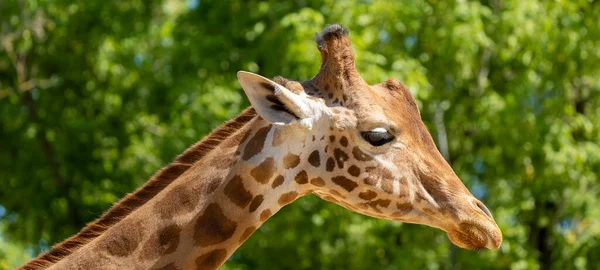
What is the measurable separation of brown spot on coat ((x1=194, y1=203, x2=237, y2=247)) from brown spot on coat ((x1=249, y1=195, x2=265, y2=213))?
0.38 feet

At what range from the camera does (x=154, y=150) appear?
1709 centimetres

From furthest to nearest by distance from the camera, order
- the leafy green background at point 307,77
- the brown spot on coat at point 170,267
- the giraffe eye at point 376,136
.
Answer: the leafy green background at point 307,77
the giraffe eye at point 376,136
the brown spot on coat at point 170,267

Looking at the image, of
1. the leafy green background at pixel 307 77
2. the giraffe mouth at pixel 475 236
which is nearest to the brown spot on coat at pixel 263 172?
the giraffe mouth at pixel 475 236

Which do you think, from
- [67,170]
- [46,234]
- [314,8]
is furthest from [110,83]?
[314,8]

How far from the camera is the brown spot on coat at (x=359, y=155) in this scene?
5.14 meters

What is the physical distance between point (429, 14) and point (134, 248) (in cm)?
1091

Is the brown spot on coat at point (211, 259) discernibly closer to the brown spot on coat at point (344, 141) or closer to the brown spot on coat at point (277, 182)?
the brown spot on coat at point (277, 182)

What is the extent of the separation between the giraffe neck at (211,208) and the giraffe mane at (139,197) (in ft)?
0.17

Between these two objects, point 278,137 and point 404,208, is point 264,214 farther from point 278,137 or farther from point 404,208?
point 404,208

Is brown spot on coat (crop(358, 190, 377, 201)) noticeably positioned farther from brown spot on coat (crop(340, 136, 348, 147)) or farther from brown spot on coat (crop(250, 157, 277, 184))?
brown spot on coat (crop(250, 157, 277, 184))

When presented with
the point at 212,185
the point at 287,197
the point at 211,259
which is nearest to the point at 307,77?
the point at 287,197

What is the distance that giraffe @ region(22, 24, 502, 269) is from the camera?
192 inches

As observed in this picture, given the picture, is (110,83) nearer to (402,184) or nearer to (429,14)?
(429,14)

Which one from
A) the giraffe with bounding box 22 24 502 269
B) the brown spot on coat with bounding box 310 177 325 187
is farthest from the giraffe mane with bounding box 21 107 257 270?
the brown spot on coat with bounding box 310 177 325 187
